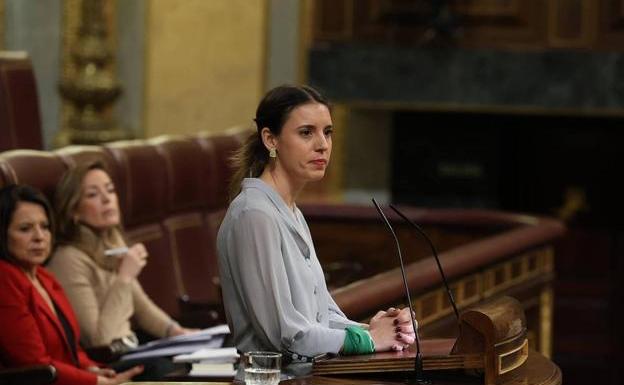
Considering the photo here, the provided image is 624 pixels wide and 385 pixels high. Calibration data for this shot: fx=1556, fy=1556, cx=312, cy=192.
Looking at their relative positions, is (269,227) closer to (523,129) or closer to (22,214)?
(22,214)

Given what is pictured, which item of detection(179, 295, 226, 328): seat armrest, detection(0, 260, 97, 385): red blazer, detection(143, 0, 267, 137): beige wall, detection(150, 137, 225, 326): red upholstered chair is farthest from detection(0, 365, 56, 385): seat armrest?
detection(143, 0, 267, 137): beige wall

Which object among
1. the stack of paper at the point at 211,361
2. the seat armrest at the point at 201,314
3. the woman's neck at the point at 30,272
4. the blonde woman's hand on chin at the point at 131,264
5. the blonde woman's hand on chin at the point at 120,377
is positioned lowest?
the seat armrest at the point at 201,314

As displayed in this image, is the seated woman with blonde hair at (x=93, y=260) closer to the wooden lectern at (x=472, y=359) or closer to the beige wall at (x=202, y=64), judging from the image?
the wooden lectern at (x=472, y=359)

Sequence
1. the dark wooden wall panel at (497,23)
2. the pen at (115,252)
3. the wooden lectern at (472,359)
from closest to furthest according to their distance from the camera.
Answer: the wooden lectern at (472,359) → the pen at (115,252) → the dark wooden wall panel at (497,23)

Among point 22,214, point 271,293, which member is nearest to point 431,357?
point 271,293

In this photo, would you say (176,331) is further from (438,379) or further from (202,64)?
(202,64)

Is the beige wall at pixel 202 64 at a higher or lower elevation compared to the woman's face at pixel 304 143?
lower

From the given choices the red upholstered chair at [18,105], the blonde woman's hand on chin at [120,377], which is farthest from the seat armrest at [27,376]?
the red upholstered chair at [18,105]

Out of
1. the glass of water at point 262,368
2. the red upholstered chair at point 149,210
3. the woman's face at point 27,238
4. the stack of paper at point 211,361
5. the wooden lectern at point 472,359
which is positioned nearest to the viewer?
the glass of water at point 262,368

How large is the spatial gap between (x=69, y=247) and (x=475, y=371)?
1946mm

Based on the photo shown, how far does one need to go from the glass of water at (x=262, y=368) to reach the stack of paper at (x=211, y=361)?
1055 mm

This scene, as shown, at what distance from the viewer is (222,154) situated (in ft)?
20.5

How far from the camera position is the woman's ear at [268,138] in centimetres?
303

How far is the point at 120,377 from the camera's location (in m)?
4.19
